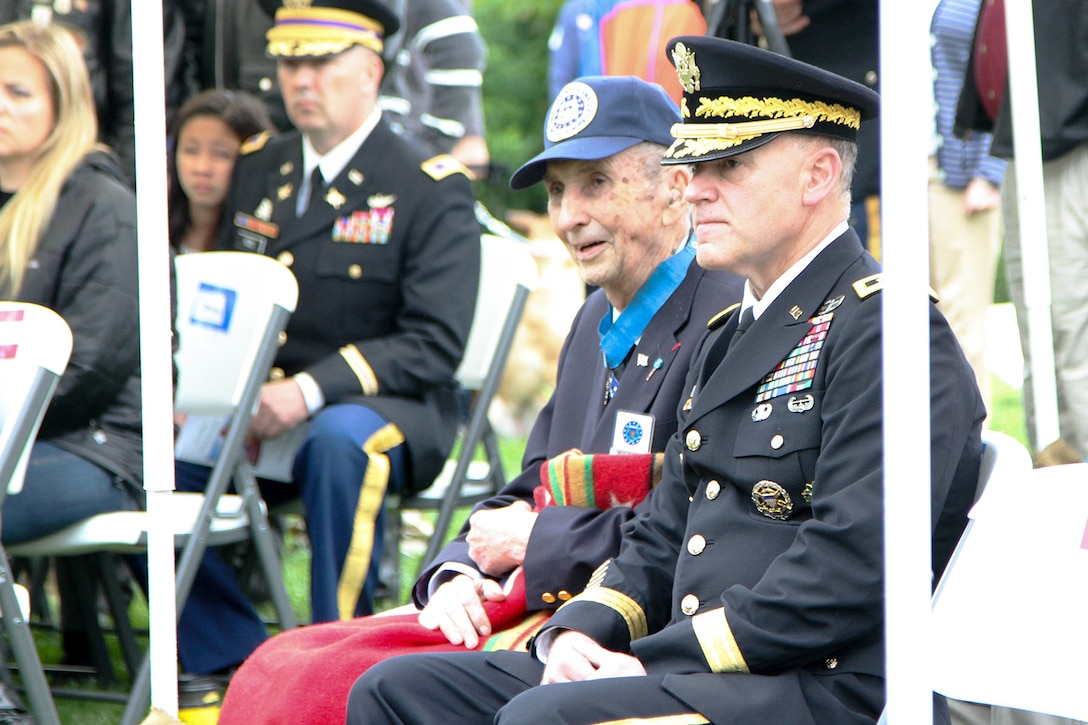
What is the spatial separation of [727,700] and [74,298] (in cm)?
239

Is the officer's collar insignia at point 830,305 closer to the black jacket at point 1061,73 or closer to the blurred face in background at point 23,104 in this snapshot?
the black jacket at point 1061,73

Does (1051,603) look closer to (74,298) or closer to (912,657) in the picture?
(912,657)

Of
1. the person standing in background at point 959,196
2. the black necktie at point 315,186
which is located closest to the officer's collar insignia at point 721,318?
the black necktie at point 315,186

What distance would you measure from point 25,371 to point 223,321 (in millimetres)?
907

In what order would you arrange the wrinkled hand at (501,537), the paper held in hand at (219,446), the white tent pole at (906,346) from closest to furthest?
1. the white tent pole at (906,346)
2. the wrinkled hand at (501,537)
3. the paper held in hand at (219,446)

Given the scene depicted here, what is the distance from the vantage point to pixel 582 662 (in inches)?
92.0

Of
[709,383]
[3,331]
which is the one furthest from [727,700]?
[3,331]

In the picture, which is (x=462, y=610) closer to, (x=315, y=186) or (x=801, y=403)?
(x=801, y=403)

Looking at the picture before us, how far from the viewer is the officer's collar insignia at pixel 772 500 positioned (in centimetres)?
225

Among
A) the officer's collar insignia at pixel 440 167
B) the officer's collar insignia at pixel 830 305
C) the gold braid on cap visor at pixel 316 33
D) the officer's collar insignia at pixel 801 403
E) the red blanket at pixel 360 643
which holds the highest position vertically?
the gold braid on cap visor at pixel 316 33

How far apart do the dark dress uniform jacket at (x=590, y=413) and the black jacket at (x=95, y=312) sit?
123 cm

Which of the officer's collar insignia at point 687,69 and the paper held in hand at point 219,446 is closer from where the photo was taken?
the officer's collar insignia at point 687,69

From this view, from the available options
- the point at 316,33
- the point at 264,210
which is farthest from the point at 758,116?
the point at 264,210

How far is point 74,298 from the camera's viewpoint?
12.6ft
